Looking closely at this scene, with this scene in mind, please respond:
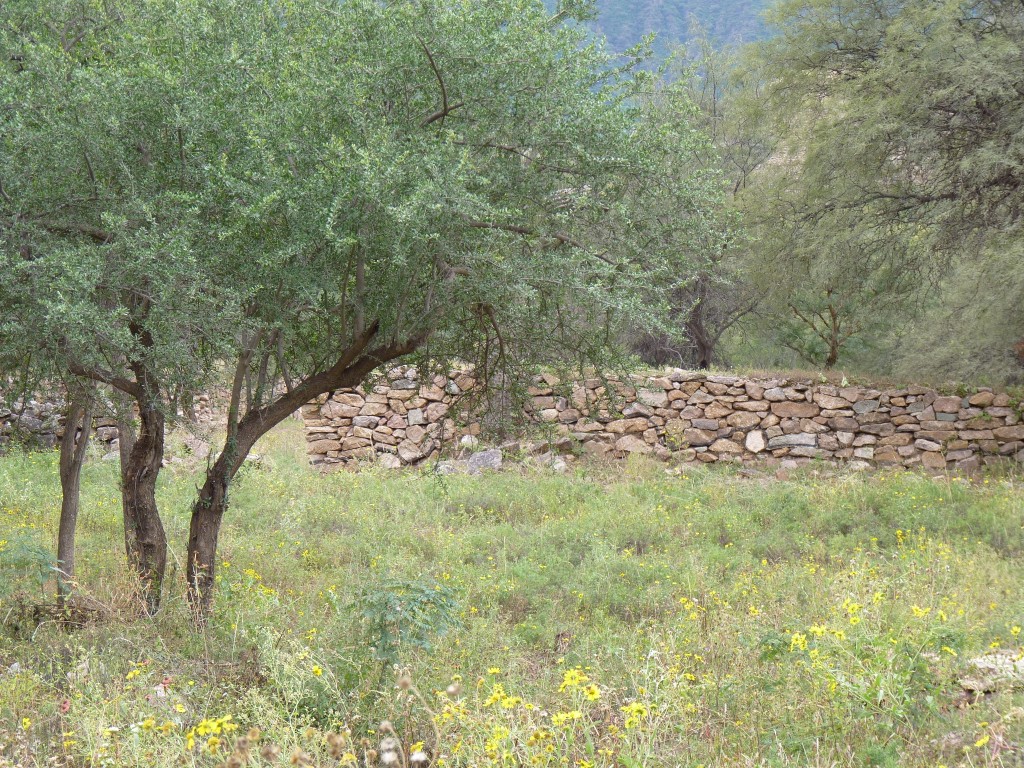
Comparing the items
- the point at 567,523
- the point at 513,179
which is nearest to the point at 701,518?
the point at 567,523

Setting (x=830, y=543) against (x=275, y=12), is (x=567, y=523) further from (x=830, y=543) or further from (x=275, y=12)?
(x=275, y=12)

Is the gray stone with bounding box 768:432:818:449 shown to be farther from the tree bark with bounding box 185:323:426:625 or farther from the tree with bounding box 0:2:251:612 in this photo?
the tree with bounding box 0:2:251:612

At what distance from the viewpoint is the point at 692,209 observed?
5.60 m

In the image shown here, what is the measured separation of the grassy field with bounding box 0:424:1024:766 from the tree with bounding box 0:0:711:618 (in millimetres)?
1184

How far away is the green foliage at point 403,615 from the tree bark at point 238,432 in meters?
1.87

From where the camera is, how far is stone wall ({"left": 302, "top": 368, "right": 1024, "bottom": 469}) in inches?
497

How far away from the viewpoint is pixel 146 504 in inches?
243

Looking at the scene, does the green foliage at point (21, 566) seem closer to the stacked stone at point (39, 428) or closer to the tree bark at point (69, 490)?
the tree bark at point (69, 490)

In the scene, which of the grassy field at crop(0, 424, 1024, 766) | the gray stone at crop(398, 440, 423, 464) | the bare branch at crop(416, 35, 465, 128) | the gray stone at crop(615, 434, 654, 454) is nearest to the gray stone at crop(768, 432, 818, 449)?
the gray stone at crop(615, 434, 654, 454)

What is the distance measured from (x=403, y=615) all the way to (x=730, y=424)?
10.4 metres

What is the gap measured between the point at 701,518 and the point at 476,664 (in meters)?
4.94

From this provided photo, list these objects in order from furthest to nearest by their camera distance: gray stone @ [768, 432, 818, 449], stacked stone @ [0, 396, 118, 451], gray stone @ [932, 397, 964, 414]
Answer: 1. stacked stone @ [0, 396, 118, 451]
2. gray stone @ [768, 432, 818, 449]
3. gray stone @ [932, 397, 964, 414]

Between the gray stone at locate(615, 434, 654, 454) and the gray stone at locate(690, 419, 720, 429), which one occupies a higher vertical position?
the gray stone at locate(690, 419, 720, 429)

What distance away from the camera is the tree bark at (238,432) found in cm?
593
